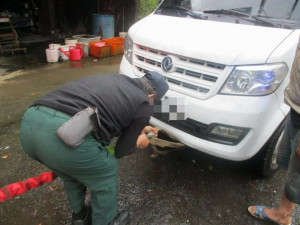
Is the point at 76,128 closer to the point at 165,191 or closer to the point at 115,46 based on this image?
the point at 165,191

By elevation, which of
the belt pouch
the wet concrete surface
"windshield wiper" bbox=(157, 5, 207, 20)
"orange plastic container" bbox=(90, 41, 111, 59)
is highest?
"windshield wiper" bbox=(157, 5, 207, 20)

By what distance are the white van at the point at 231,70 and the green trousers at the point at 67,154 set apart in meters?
0.80

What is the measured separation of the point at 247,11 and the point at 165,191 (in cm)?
198

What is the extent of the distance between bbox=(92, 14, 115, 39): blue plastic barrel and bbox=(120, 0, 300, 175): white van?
228 inches

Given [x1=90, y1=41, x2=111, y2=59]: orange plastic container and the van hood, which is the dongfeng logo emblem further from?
[x1=90, y1=41, x2=111, y2=59]: orange plastic container

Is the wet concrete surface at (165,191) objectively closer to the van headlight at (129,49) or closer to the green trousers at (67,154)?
the green trousers at (67,154)

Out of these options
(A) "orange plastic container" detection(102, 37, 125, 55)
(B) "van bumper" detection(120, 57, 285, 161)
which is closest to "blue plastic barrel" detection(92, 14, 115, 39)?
(A) "orange plastic container" detection(102, 37, 125, 55)

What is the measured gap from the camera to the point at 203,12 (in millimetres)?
2600

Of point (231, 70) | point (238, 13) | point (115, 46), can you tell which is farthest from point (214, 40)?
point (115, 46)

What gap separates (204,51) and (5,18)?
20.8ft

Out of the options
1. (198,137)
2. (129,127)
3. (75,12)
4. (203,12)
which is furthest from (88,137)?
(75,12)

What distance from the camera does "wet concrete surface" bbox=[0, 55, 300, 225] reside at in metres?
2.14

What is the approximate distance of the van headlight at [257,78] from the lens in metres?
1.90

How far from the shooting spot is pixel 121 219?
2.03 meters
